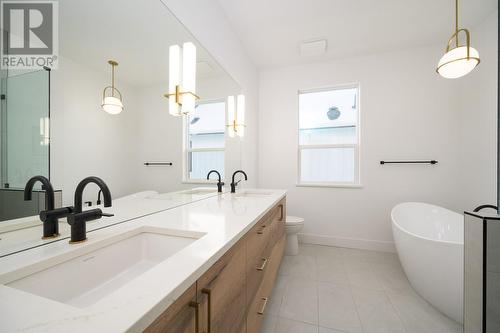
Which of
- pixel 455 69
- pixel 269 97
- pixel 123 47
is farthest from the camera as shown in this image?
pixel 269 97

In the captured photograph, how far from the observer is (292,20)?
2.08m

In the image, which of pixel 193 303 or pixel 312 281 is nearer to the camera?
pixel 193 303

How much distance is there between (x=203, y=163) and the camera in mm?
1662

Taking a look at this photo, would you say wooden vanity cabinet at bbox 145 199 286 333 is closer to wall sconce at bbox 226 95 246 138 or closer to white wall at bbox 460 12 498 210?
wall sconce at bbox 226 95 246 138

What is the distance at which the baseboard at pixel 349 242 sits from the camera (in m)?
2.59

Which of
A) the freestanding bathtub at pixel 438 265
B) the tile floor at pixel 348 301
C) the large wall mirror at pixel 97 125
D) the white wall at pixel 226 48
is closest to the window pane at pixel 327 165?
the white wall at pixel 226 48

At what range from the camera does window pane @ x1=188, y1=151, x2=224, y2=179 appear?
4.91 feet

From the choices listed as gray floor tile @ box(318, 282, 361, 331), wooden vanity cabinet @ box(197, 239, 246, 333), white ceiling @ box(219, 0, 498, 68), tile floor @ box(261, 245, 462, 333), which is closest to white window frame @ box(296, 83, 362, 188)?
white ceiling @ box(219, 0, 498, 68)

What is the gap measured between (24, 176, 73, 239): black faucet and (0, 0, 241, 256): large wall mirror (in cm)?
3

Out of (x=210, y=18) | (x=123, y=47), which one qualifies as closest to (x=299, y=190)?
(x=210, y=18)

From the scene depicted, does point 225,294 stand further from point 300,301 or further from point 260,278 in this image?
point 300,301

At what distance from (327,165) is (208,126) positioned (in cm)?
196

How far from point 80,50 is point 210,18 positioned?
133 centimetres

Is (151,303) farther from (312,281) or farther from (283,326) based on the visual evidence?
(312,281)
